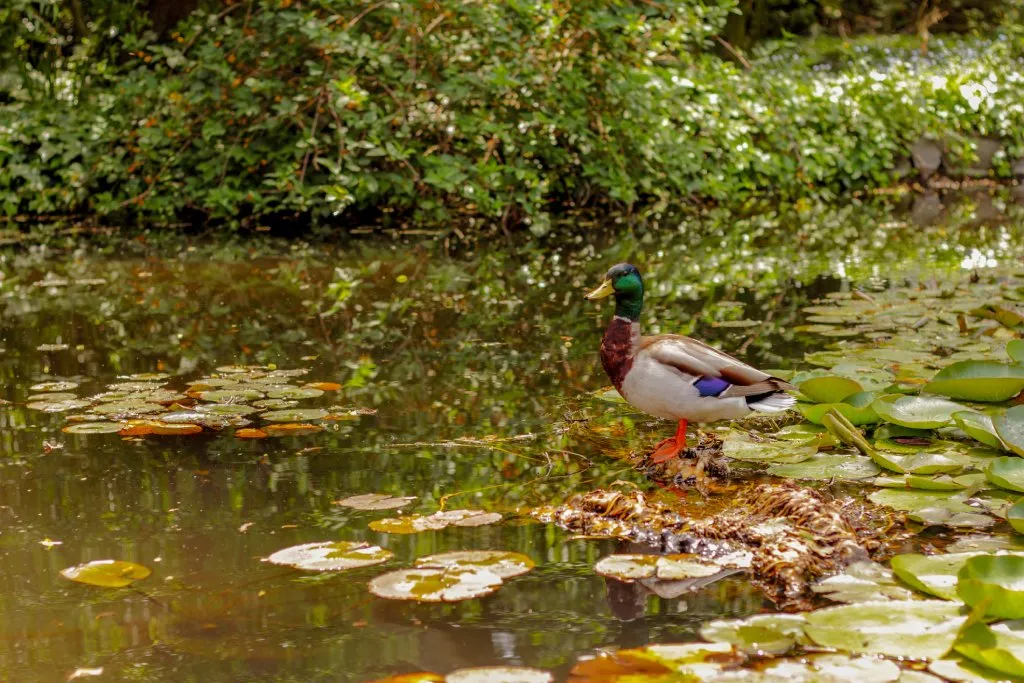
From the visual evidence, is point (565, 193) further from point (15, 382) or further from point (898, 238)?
point (15, 382)

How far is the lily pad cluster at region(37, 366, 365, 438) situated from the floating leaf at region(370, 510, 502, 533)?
2.91ft

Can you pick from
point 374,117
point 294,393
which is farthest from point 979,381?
point 374,117

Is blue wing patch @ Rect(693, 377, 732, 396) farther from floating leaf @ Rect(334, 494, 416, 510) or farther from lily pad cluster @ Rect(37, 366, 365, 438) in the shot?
lily pad cluster @ Rect(37, 366, 365, 438)

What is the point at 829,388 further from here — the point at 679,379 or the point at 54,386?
the point at 54,386

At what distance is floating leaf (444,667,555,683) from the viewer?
1.99m

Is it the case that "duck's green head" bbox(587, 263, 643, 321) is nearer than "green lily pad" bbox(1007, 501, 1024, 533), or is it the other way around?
"green lily pad" bbox(1007, 501, 1024, 533)

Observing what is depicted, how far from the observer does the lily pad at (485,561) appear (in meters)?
2.48

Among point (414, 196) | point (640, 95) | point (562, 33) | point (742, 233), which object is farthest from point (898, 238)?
point (414, 196)

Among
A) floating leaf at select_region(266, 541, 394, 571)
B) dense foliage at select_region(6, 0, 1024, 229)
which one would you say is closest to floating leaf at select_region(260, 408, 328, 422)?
floating leaf at select_region(266, 541, 394, 571)

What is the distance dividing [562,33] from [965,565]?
675 centimetres

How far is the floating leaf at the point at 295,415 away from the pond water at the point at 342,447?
12 cm

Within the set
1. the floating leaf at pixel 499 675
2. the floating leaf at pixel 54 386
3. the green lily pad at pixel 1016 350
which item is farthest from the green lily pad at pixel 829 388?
the floating leaf at pixel 54 386

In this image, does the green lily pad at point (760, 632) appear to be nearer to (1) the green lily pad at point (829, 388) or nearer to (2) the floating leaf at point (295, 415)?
(1) the green lily pad at point (829, 388)

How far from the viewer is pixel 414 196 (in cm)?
812
